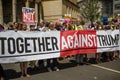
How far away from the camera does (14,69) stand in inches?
530

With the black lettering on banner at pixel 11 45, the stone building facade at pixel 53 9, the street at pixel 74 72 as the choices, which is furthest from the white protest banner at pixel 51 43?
the stone building facade at pixel 53 9

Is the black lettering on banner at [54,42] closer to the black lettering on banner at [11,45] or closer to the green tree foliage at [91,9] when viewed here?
the black lettering on banner at [11,45]

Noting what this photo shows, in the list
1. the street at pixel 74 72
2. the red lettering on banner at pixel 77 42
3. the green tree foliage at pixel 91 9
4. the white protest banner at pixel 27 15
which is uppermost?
the green tree foliage at pixel 91 9

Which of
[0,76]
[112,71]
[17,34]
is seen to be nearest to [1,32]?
→ [17,34]

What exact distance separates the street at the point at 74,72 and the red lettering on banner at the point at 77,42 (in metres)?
0.72

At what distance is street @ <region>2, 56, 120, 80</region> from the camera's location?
11.5m

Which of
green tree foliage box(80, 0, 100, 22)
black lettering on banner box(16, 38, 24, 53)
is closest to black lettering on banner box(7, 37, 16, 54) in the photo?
black lettering on banner box(16, 38, 24, 53)

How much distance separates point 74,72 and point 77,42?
175cm

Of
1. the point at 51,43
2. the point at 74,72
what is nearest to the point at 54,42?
the point at 51,43

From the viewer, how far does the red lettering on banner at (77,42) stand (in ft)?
43.8

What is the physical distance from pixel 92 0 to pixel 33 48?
41638 millimetres

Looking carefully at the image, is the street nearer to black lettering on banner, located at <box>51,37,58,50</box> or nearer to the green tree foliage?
black lettering on banner, located at <box>51,37,58,50</box>

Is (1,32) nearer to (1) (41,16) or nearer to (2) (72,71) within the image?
(2) (72,71)

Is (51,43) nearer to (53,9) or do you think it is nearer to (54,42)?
(54,42)
